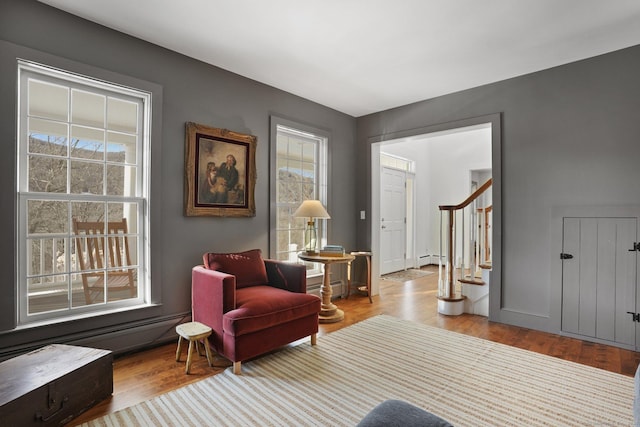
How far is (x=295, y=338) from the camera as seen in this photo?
9.32ft

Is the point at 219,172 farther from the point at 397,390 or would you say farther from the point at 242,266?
the point at 397,390

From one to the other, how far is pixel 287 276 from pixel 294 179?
1.55 m

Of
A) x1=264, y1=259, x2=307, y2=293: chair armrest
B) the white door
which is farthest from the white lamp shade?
the white door

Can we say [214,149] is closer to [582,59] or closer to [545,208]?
[545,208]

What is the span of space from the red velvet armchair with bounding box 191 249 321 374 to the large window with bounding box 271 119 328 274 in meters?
0.76

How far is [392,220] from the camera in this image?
6.70m

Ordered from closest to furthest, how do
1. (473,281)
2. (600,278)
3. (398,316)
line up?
(600,278) < (398,316) < (473,281)

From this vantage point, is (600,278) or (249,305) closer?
(249,305)

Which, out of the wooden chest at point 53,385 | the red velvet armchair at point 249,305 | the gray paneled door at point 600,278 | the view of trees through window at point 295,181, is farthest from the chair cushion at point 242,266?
the gray paneled door at point 600,278

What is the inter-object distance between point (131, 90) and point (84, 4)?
646 mm

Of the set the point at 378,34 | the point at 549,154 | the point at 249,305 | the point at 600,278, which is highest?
the point at 378,34

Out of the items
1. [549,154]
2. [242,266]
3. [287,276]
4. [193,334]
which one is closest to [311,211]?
[287,276]

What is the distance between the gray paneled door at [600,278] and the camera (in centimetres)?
298

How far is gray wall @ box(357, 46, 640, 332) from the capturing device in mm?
3045
